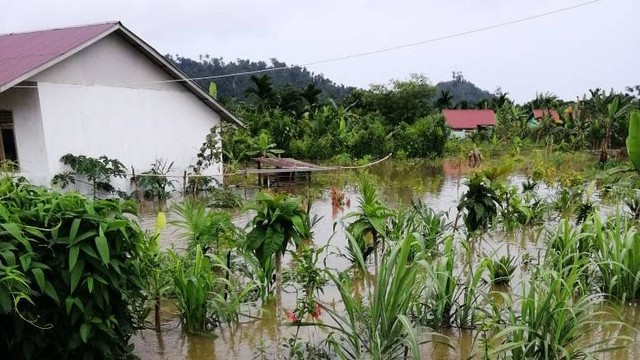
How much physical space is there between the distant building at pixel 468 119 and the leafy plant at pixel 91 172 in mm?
29899

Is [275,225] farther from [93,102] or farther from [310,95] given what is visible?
[310,95]

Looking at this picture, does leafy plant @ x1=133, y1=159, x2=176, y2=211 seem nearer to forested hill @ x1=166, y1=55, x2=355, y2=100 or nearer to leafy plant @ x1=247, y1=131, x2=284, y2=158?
leafy plant @ x1=247, y1=131, x2=284, y2=158

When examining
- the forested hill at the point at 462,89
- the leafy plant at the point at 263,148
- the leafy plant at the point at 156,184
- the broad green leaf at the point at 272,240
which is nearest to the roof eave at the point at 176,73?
the leafy plant at the point at 156,184

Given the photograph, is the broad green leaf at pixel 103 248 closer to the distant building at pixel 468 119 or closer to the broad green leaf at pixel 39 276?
the broad green leaf at pixel 39 276

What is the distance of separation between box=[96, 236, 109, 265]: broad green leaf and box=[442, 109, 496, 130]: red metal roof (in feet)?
118

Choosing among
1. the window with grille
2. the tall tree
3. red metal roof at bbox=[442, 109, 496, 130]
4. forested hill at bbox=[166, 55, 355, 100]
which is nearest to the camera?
the window with grille

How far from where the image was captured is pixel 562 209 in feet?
32.3

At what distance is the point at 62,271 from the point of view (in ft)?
10.7

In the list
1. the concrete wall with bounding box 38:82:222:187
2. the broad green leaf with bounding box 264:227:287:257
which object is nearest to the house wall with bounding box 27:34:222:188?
the concrete wall with bounding box 38:82:222:187

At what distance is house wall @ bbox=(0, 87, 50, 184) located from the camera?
997cm

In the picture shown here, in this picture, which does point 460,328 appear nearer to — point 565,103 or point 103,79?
point 103,79

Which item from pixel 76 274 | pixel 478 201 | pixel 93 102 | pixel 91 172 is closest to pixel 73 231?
pixel 76 274

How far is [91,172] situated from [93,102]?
5.52ft

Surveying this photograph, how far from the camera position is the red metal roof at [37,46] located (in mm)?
9370
